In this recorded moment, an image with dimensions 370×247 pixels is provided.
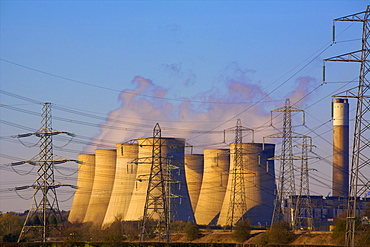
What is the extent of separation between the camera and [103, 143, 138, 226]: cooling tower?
45844 millimetres

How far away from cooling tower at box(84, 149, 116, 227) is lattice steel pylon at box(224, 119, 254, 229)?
12478mm

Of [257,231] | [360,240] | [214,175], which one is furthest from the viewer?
[214,175]

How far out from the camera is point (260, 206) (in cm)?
4372

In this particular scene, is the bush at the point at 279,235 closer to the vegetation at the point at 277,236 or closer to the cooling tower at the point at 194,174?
A: the vegetation at the point at 277,236

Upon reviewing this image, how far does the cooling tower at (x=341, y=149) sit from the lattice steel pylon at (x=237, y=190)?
16731 mm

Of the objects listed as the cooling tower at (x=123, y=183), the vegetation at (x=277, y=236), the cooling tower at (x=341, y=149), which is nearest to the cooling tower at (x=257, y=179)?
the cooling tower at (x=123, y=183)

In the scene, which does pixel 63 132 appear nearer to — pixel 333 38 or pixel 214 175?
pixel 333 38

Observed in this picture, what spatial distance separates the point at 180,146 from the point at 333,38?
23719mm

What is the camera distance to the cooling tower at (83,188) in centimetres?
5566

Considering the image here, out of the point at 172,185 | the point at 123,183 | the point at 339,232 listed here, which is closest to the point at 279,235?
the point at 339,232

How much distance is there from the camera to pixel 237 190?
42562mm

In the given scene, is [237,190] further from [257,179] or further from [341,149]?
[341,149]

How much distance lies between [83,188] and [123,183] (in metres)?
11.6

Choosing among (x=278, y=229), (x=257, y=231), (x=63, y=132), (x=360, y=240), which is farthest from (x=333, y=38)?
(x=257, y=231)
